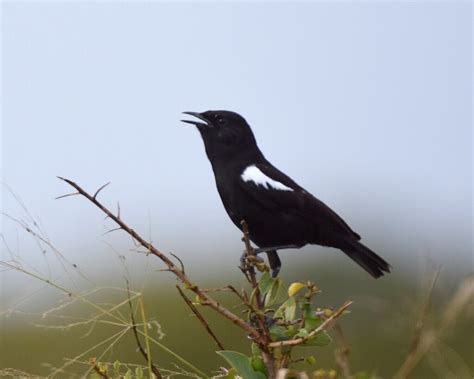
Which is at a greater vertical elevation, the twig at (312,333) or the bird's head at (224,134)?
the bird's head at (224,134)

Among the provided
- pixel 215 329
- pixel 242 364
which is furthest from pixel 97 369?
pixel 215 329

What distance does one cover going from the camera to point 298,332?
9.26 ft

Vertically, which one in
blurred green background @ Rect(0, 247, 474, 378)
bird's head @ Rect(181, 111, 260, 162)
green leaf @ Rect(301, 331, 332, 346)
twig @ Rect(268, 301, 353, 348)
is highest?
bird's head @ Rect(181, 111, 260, 162)

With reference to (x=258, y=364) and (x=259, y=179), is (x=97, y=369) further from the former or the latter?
(x=259, y=179)

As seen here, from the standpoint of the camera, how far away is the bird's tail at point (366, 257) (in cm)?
587

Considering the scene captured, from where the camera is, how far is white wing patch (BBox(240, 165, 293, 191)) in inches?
223

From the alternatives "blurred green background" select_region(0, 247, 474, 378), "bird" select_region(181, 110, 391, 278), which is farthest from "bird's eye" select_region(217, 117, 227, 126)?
"blurred green background" select_region(0, 247, 474, 378)

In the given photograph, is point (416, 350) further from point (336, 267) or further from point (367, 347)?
point (336, 267)

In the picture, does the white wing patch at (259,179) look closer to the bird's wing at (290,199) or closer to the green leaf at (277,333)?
the bird's wing at (290,199)

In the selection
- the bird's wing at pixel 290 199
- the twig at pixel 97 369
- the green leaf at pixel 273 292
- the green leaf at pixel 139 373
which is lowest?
the green leaf at pixel 139 373

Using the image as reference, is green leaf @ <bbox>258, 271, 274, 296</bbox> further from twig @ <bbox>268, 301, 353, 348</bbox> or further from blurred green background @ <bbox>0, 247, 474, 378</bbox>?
blurred green background @ <bbox>0, 247, 474, 378</bbox>

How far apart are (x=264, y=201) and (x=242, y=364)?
9.61 ft

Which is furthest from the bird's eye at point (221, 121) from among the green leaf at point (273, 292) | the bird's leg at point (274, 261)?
the green leaf at point (273, 292)

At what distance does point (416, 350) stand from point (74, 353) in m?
7.15
